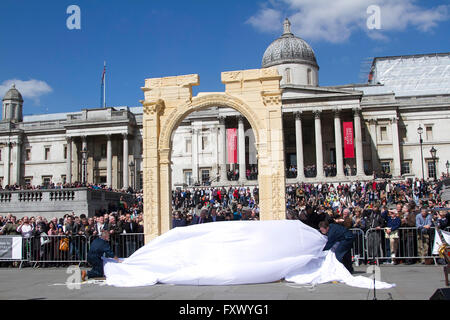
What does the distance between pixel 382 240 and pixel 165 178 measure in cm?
733

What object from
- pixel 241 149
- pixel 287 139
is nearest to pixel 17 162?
pixel 241 149

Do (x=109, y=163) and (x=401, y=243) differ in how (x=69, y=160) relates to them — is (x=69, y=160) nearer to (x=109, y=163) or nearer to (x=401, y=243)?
(x=109, y=163)

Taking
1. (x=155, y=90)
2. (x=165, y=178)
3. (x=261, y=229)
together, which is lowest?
(x=261, y=229)

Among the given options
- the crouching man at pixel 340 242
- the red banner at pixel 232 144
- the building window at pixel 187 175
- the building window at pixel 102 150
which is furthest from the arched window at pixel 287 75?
the crouching man at pixel 340 242

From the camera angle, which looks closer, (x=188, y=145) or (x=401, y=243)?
(x=401, y=243)

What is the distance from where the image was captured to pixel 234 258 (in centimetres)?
988

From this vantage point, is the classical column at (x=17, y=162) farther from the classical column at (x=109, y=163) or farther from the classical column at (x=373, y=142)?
the classical column at (x=373, y=142)

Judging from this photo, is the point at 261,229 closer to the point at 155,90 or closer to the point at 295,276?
the point at 295,276

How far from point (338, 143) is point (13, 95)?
4393 cm

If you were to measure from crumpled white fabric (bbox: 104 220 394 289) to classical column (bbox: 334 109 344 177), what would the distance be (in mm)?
34635

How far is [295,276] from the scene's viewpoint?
9.89m

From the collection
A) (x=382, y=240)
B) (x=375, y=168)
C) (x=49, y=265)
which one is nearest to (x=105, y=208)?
(x=49, y=265)

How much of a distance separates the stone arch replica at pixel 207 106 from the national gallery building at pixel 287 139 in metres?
27.0
